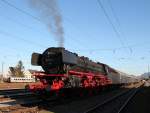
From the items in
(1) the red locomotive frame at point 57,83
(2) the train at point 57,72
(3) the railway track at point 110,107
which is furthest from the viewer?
(2) the train at point 57,72

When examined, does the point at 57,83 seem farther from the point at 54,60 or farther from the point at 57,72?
the point at 54,60

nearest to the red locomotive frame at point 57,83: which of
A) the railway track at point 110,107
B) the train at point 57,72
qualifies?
the train at point 57,72

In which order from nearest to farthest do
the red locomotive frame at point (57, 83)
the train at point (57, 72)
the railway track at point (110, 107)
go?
1. the railway track at point (110, 107)
2. the red locomotive frame at point (57, 83)
3. the train at point (57, 72)

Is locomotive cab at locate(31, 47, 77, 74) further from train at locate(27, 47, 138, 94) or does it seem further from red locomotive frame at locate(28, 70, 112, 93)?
red locomotive frame at locate(28, 70, 112, 93)

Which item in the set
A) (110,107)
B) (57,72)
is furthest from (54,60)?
(110,107)

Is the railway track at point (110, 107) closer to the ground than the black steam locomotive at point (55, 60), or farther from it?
closer to the ground

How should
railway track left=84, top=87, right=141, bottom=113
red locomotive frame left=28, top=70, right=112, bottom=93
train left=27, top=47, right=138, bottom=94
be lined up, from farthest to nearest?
1. train left=27, top=47, right=138, bottom=94
2. red locomotive frame left=28, top=70, right=112, bottom=93
3. railway track left=84, top=87, right=141, bottom=113

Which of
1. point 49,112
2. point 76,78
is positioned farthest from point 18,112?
point 76,78

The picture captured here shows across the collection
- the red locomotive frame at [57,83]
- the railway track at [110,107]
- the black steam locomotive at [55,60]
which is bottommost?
the railway track at [110,107]

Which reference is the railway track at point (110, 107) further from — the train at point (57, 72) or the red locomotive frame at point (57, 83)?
the red locomotive frame at point (57, 83)

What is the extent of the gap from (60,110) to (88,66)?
1395 centimetres

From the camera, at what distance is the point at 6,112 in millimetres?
16062

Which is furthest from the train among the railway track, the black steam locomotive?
the railway track

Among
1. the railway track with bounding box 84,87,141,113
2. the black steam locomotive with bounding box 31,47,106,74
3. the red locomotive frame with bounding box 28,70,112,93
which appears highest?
the black steam locomotive with bounding box 31,47,106,74
